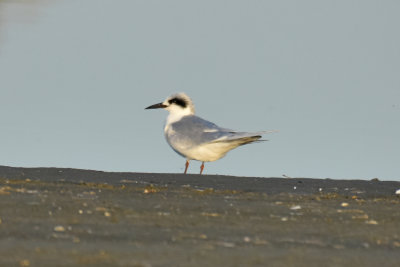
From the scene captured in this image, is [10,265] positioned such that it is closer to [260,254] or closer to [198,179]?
[260,254]

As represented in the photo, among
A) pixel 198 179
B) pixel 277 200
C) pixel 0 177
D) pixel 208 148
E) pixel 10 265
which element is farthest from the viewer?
pixel 208 148

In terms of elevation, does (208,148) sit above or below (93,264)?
above

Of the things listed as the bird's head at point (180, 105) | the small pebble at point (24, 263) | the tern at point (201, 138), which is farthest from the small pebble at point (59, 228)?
the bird's head at point (180, 105)

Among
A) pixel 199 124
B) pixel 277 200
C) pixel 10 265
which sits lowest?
pixel 10 265

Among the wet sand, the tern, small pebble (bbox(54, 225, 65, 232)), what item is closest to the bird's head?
the tern

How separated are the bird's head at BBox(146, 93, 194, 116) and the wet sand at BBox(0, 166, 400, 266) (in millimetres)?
3961

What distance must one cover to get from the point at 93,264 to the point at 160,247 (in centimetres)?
47

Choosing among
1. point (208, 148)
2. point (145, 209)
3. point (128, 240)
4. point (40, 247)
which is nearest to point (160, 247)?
point (128, 240)

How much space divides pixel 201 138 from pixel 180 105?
3.88 ft

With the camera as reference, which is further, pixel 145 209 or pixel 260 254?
pixel 145 209

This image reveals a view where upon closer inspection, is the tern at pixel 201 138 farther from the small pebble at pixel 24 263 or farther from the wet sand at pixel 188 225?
the small pebble at pixel 24 263

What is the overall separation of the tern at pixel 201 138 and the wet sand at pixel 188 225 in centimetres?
279

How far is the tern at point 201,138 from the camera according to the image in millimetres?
9586

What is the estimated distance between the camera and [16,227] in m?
3.95
